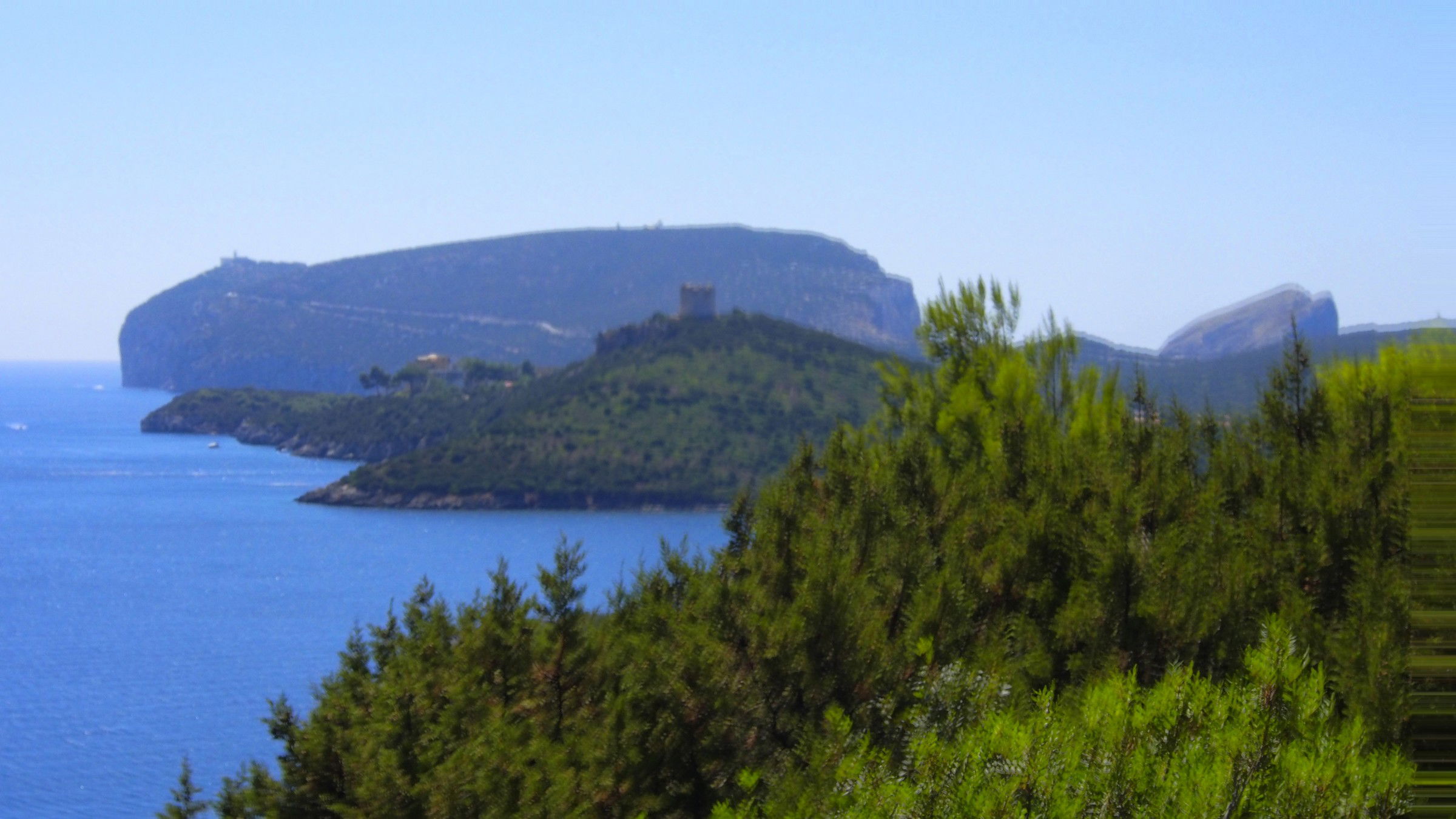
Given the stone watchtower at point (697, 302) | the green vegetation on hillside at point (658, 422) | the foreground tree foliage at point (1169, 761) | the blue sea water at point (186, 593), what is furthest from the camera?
the stone watchtower at point (697, 302)

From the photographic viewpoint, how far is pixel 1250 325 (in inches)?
6654

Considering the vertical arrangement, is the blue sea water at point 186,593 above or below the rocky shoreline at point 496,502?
below

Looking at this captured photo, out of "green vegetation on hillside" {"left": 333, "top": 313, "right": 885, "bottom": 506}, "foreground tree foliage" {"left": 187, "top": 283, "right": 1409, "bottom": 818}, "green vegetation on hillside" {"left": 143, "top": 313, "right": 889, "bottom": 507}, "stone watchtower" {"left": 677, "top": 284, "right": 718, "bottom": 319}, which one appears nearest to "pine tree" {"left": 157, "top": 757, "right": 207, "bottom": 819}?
"foreground tree foliage" {"left": 187, "top": 283, "right": 1409, "bottom": 818}

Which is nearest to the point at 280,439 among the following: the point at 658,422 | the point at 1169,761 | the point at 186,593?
the point at 658,422

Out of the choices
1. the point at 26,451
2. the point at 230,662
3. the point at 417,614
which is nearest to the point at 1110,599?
the point at 417,614

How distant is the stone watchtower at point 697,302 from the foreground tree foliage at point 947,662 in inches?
5031

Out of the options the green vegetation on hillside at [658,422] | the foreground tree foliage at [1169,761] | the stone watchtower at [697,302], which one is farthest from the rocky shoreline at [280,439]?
the foreground tree foliage at [1169,761]

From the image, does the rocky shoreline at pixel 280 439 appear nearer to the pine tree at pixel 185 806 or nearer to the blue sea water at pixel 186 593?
the blue sea water at pixel 186 593

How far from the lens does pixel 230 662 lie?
2539 inches

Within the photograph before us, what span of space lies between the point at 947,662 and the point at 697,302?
13534cm

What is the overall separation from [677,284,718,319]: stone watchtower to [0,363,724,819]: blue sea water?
37.9 m

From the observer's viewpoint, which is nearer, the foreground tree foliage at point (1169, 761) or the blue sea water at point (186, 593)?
the foreground tree foliage at point (1169, 761)

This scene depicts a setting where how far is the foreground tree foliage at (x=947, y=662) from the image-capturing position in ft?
20.7

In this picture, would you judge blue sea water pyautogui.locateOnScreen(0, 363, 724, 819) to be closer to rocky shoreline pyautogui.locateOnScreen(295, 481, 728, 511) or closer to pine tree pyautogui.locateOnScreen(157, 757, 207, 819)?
rocky shoreline pyautogui.locateOnScreen(295, 481, 728, 511)
